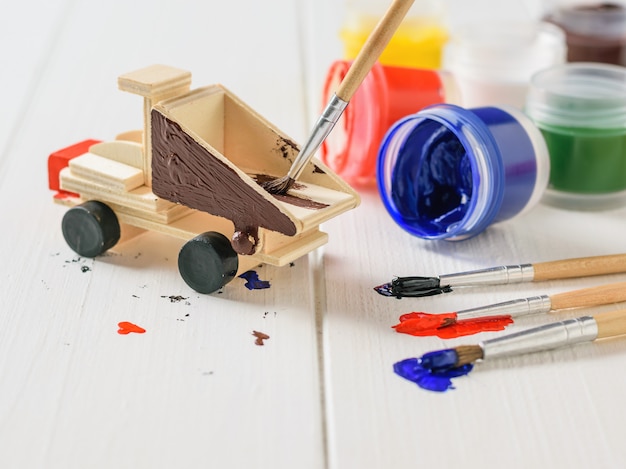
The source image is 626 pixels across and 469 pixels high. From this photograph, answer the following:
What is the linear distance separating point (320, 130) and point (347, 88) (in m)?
0.05

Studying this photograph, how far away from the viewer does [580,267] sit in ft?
3.74

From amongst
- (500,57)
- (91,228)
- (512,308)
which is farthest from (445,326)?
(500,57)

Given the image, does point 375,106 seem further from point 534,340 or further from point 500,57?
point 534,340

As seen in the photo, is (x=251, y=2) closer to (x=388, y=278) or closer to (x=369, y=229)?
(x=369, y=229)

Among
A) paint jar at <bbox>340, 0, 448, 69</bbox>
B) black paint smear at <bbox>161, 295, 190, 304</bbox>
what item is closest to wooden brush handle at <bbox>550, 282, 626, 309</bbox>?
black paint smear at <bbox>161, 295, 190, 304</bbox>

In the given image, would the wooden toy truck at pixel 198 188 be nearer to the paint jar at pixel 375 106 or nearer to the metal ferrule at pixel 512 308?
the metal ferrule at pixel 512 308

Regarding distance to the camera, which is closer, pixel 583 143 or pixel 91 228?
pixel 91 228

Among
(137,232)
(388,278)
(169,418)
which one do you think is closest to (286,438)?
(169,418)

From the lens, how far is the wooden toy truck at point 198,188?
1.05 m

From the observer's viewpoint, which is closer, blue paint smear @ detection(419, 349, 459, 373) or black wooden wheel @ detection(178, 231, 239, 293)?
blue paint smear @ detection(419, 349, 459, 373)

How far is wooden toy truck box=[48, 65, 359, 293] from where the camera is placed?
3.45 feet

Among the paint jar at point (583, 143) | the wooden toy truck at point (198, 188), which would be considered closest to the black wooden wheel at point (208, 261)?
the wooden toy truck at point (198, 188)

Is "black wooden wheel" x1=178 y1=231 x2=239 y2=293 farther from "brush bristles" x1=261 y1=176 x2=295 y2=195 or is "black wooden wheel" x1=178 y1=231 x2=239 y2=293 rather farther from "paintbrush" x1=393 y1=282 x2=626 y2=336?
"paintbrush" x1=393 y1=282 x2=626 y2=336

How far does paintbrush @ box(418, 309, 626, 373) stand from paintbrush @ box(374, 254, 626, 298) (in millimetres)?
127
